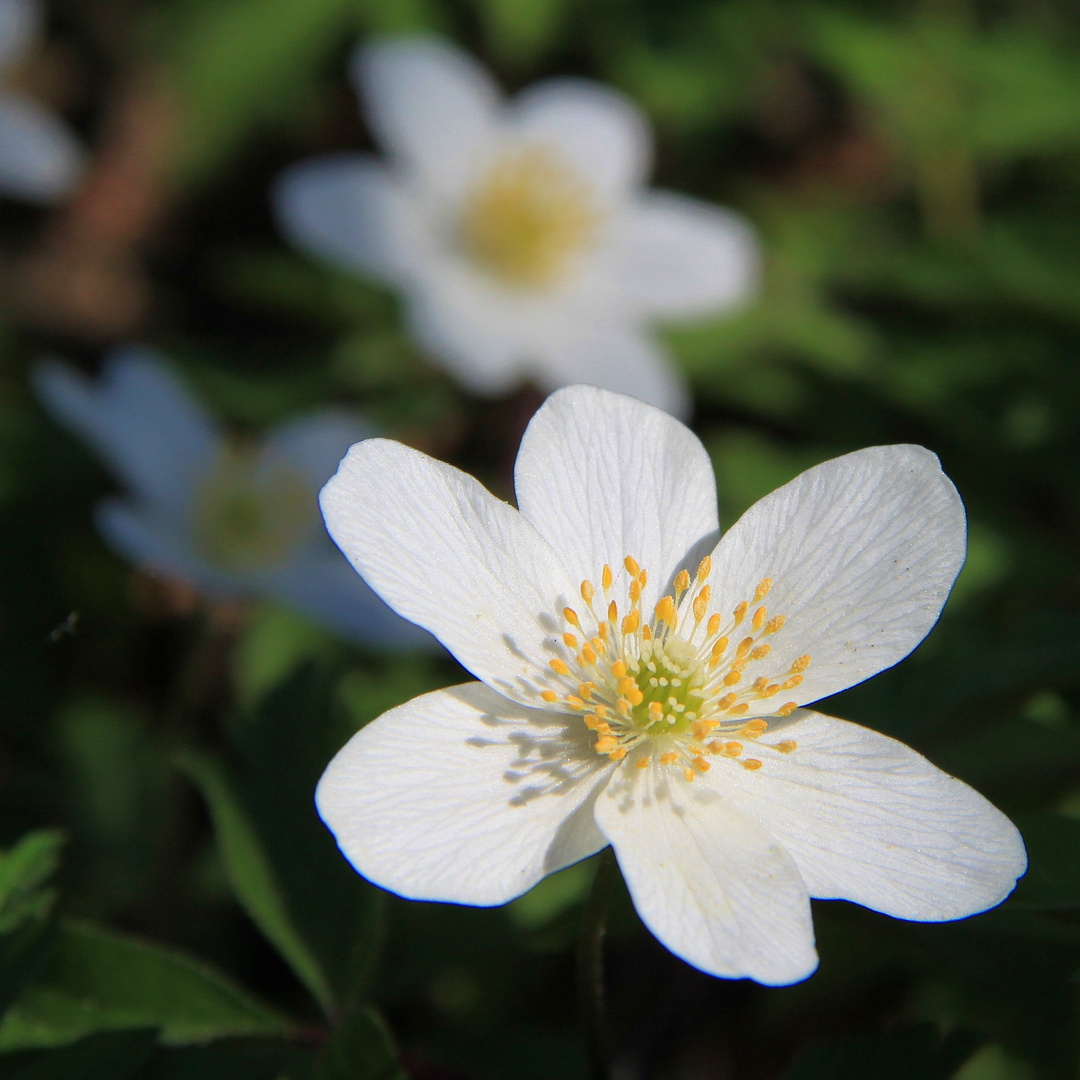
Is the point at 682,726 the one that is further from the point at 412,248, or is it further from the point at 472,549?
the point at 412,248

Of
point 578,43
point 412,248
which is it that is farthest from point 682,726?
point 578,43

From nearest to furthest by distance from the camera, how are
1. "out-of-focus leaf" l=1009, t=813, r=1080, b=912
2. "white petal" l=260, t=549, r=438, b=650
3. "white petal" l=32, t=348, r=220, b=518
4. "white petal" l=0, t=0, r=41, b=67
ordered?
"out-of-focus leaf" l=1009, t=813, r=1080, b=912 < "white petal" l=260, t=549, r=438, b=650 < "white petal" l=32, t=348, r=220, b=518 < "white petal" l=0, t=0, r=41, b=67

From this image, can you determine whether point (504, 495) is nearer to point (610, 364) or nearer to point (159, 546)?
point (610, 364)

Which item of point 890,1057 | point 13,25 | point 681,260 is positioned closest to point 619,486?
point 890,1057

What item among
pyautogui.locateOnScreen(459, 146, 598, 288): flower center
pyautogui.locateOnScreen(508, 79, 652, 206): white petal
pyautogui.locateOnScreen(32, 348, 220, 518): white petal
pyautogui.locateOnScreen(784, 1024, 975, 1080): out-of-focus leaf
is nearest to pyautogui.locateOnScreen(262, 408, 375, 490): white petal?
pyautogui.locateOnScreen(32, 348, 220, 518): white petal

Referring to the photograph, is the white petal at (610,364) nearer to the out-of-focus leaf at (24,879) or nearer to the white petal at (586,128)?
the white petal at (586,128)

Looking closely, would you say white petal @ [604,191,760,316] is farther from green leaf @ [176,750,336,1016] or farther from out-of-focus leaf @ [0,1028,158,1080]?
out-of-focus leaf @ [0,1028,158,1080]
